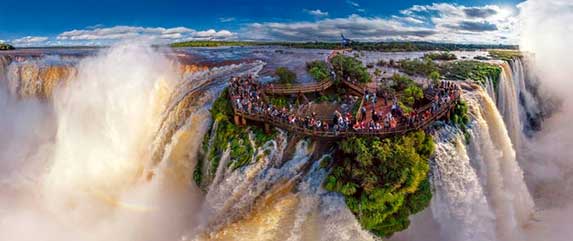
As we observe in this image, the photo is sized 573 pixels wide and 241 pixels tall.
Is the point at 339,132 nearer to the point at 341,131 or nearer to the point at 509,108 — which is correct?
the point at 341,131

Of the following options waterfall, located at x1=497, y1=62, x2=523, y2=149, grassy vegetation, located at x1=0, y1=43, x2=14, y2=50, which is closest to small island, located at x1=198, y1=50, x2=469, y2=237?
waterfall, located at x1=497, y1=62, x2=523, y2=149

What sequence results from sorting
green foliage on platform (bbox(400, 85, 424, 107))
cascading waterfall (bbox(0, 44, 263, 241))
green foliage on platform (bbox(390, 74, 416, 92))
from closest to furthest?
cascading waterfall (bbox(0, 44, 263, 241)) < green foliage on platform (bbox(400, 85, 424, 107)) < green foliage on platform (bbox(390, 74, 416, 92))

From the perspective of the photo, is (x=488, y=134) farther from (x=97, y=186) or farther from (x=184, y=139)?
(x=97, y=186)

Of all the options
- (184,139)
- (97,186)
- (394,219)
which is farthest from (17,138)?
(394,219)

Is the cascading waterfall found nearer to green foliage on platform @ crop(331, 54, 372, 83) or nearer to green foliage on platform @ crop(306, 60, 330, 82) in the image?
green foliage on platform @ crop(306, 60, 330, 82)

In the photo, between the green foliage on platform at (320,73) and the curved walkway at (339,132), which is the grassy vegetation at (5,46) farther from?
the curved walkway at (339,132)

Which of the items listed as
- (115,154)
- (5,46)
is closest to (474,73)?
(115,154)

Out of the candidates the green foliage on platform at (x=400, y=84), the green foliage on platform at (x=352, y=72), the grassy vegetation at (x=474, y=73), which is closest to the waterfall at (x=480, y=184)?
the green foliage on platform at (x=400, y=84)
